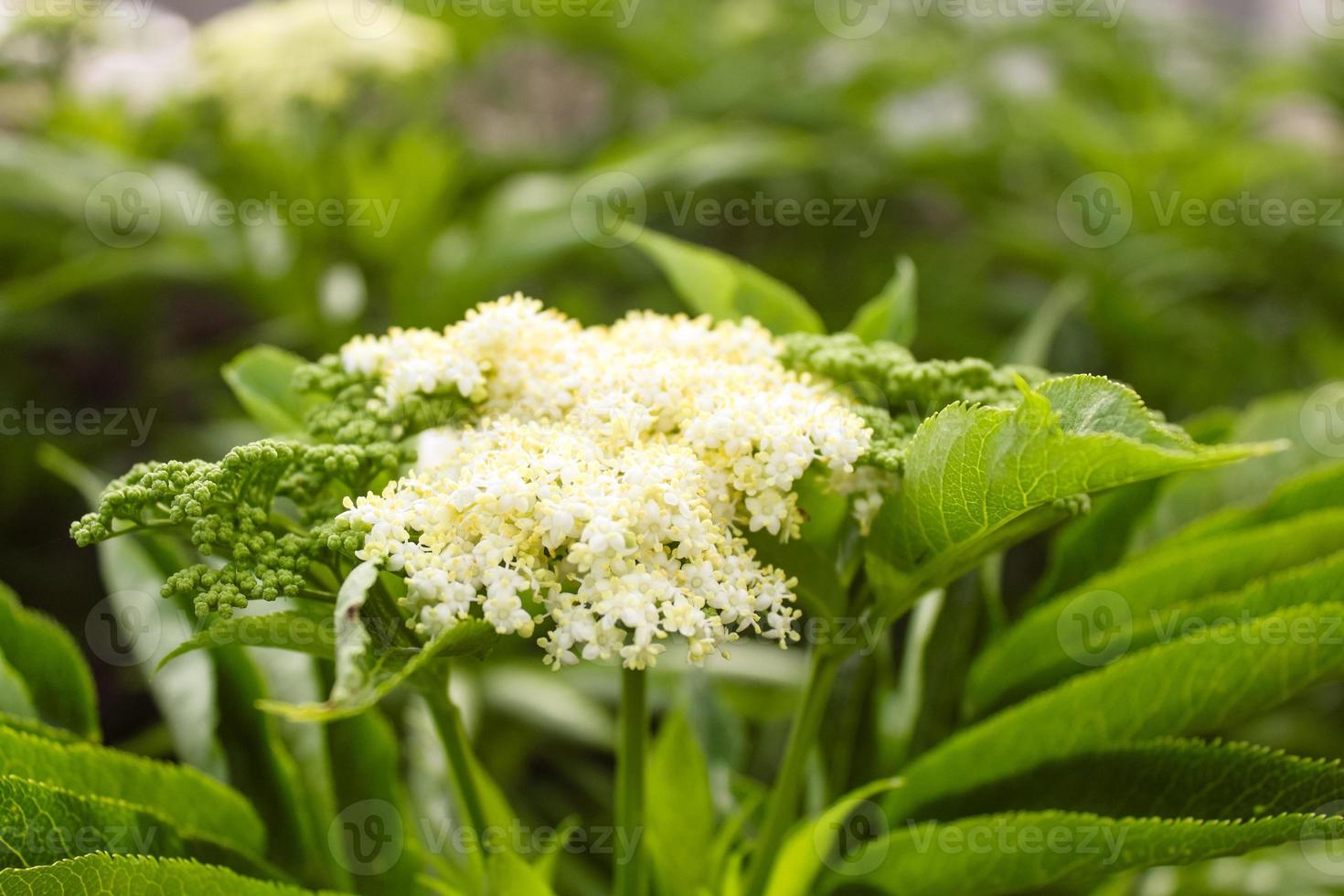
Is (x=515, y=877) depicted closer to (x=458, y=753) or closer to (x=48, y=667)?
(x=458, y=753)

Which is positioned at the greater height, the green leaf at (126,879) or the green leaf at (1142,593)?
the green leaf at (1142,593)

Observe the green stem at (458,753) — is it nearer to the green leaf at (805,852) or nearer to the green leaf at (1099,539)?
the green leaf at (805,852)

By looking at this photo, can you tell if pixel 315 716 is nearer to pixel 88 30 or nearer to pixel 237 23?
pixel 237 23

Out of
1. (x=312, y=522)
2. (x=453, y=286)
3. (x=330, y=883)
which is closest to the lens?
(x=312, y=522)

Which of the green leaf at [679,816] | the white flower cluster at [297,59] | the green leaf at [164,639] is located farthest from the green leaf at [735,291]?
the white flower cluster at [297,59]

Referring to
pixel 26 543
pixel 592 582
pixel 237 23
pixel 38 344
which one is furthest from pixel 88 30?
pixel 592 582

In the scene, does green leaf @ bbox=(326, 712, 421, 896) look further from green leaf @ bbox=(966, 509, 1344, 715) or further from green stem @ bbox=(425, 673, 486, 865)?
→ green leaf @ bbox=(966, 509, 1344, 715)
